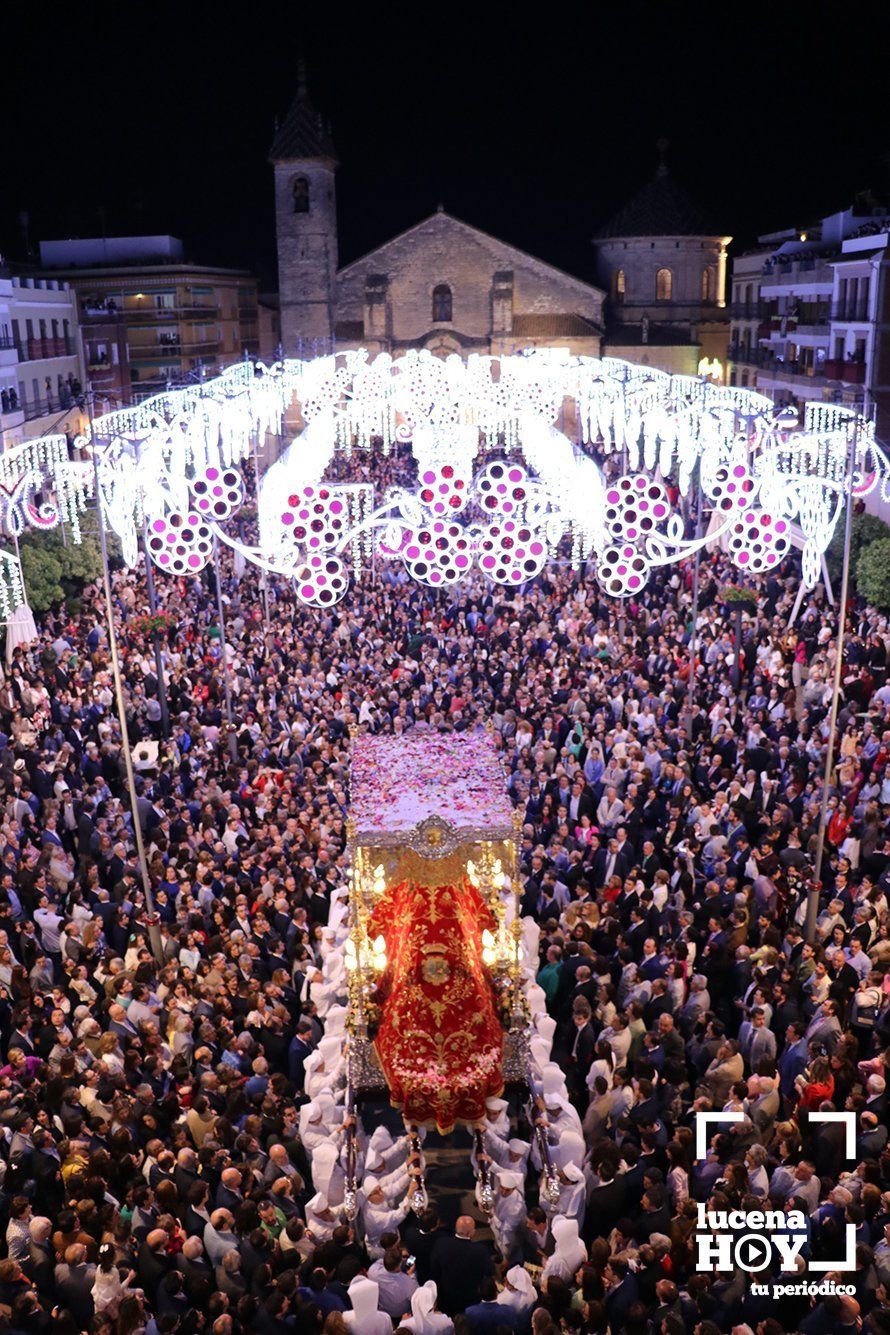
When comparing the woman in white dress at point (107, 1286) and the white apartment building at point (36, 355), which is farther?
the white apartment building at point (36, 355)

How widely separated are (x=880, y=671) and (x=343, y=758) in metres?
8.04

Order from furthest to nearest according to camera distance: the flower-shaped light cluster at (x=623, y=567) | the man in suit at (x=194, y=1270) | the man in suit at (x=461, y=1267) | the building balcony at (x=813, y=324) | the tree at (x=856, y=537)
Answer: the building balcony at (x=813, y=324) → the tree at (x=856, y=537) → the flower-shaped light cluster at (x=623, y=567) → the man in suit at (x=461, y=1267) → the man in suit at (x=194, y=1270)

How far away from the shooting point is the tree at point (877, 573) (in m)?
21.0

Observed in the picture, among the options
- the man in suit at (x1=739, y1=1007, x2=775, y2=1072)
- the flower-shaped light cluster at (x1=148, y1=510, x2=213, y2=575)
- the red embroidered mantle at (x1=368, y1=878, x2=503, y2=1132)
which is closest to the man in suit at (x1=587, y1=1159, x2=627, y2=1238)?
the red embroidered mantle at (x1=368, y1=878, x2=503, y2=1132)

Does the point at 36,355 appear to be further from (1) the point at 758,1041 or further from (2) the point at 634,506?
(1) the point at 758,1041

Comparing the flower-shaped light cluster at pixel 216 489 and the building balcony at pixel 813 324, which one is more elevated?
the building balcony at pixel 813 324

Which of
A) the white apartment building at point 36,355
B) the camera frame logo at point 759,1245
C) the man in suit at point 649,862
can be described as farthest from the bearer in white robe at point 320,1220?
the white apartment building at point 36,355

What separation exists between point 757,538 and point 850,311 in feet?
74.7

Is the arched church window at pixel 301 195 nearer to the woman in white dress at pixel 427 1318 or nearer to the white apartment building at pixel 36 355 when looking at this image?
the white apartment building at pixel 36 355

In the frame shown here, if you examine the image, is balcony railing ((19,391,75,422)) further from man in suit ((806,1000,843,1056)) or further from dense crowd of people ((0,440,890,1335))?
man in suit ((806,1000,843,1056))

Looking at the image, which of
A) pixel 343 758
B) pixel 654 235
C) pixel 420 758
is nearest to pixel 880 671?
pixel 343 758

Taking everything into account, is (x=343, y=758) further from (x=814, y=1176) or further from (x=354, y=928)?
(x=814, y=1176)

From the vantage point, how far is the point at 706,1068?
948 cm

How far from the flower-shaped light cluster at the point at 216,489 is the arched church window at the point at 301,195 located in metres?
43.5
